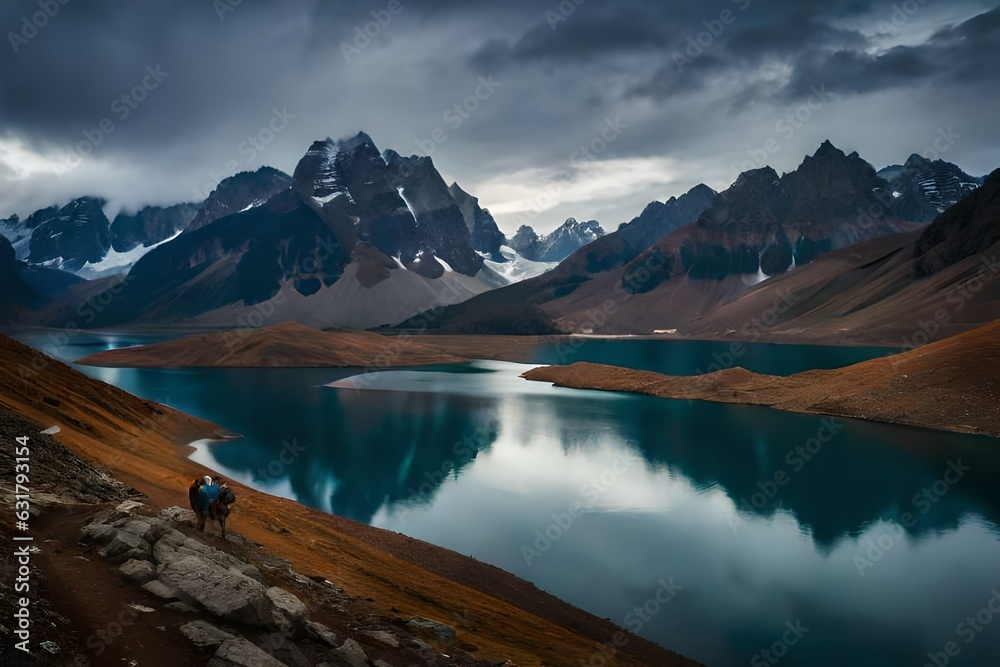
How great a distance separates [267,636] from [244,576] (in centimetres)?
217

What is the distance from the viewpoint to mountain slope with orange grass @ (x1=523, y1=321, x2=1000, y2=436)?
2889 inches

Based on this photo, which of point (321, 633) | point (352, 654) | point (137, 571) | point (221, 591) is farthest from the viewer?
point (321, 633)

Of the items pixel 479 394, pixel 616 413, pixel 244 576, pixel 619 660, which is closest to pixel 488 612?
pixel 619 660

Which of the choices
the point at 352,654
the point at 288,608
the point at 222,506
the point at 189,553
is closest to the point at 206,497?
the point at 222,506

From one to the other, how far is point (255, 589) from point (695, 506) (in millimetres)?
35846

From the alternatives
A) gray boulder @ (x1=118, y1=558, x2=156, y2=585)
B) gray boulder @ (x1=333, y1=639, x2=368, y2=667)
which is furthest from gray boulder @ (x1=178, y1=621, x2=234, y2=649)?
gray boulder @ (x1=333, y1=639, x2=368, y2=667)

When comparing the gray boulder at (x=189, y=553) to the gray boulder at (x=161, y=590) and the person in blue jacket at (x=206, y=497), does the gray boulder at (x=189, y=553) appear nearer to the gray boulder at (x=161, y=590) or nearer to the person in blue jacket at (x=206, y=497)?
the gray boulder at (x=161, y=590)

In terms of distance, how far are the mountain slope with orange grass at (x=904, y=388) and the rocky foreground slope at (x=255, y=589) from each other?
63.5 meters

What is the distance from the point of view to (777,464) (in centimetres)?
5894

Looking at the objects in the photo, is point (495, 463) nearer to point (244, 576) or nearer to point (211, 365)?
point (244, 576)

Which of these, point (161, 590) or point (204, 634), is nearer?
point (204, 634)

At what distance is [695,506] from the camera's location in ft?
151

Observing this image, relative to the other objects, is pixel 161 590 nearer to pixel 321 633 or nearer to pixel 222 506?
pixel 321 633

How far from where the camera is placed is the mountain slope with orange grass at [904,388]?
73.4 meters
